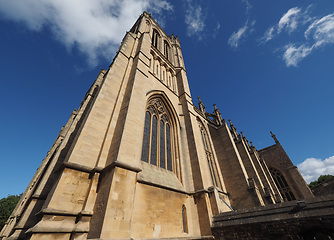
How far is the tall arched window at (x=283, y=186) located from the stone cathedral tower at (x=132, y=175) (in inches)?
364

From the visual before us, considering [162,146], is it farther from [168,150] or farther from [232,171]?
[232,171]

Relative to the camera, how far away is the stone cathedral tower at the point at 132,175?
155 inches

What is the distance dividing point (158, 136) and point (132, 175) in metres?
4.22

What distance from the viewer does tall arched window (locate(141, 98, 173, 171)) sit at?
775 cm

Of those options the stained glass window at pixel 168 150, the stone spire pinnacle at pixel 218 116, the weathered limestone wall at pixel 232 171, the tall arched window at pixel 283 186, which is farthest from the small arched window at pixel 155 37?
the tall arched window at pixel 283 186

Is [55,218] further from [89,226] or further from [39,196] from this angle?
[39,196]

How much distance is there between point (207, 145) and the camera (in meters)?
13.0

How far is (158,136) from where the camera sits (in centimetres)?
891

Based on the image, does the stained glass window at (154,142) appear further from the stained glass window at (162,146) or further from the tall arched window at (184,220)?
the tall arched window at (184,220)

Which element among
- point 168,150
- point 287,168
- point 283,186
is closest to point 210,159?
point 168,150

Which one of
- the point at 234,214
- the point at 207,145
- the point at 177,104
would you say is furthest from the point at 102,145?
the point at 207,145

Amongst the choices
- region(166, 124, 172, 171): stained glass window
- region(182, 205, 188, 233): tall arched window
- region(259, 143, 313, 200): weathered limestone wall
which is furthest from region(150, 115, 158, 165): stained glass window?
region(259, 143, 313, 200): weathered limestone wall

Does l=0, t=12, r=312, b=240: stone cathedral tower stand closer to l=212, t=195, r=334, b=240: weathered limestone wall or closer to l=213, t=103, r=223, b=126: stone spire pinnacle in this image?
l=212, t=195, r=334, b=240: weathered limestone wall

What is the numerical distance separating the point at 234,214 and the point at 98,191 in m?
5.33
